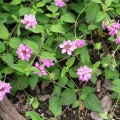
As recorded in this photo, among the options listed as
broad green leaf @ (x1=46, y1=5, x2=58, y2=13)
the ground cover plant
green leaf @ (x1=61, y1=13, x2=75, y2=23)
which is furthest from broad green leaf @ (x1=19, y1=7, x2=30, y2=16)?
green leaf @ (x1=61, y1=13, x2=75, y2=23)

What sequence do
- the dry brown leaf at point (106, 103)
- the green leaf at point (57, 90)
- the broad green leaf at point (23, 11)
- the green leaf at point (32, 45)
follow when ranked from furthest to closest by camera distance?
the dry brown leaf at point (106, 103), the green leaf at point (57, 90), the broad green leaf at point (23, 11), the green leaf at point (32, 45)

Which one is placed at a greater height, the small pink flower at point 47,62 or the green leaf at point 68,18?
the green leaf at point 68,18

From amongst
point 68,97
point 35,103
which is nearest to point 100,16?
point 68,97

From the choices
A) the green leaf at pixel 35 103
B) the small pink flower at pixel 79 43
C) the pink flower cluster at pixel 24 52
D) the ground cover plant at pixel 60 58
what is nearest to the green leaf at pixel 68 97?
the ground cover plant at pixel 60 58

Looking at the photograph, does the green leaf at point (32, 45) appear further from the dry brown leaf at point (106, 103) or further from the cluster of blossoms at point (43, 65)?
the dry brown leaf at point (106, 103)

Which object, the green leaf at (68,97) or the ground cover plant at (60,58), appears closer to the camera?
the ground cover plant at (60,58)

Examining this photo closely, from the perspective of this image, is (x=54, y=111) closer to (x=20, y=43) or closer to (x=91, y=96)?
(x=91, y=96)

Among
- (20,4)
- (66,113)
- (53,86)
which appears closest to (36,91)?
(53,86)

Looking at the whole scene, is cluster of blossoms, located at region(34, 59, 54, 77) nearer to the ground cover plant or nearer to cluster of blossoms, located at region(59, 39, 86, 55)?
the ground cover plant
